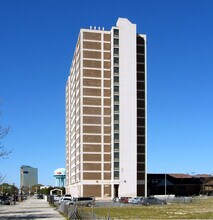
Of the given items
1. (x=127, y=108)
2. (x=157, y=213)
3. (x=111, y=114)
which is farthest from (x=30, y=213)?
(x=127, y=108)

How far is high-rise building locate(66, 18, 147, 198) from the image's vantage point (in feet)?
403

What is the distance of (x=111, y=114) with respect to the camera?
127562 millimetres

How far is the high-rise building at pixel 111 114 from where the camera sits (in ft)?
403

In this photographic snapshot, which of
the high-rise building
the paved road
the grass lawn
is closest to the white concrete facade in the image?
the high-rise building

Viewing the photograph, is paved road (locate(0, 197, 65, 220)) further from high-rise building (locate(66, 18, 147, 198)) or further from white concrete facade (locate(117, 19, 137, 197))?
white concrete facade (locate(117, 19, 137, 197))

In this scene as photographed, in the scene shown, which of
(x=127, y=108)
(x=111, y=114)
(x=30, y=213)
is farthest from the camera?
(x=111, y=114)

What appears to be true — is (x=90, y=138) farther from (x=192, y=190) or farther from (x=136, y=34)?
(x=192, y=190)

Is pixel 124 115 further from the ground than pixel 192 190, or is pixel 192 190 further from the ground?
pixel 124 115

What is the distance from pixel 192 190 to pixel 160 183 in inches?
463

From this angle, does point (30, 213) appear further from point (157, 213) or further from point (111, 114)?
point (111, 114)

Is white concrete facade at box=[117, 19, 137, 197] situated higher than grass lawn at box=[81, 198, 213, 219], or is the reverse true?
white concrete facade at box=[117, 19, 137, 197]

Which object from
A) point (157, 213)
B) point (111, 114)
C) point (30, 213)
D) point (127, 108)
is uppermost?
point (127, 108)

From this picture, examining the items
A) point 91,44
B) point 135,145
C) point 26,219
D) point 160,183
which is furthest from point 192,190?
point 26,219

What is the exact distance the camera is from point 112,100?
127438 mm
